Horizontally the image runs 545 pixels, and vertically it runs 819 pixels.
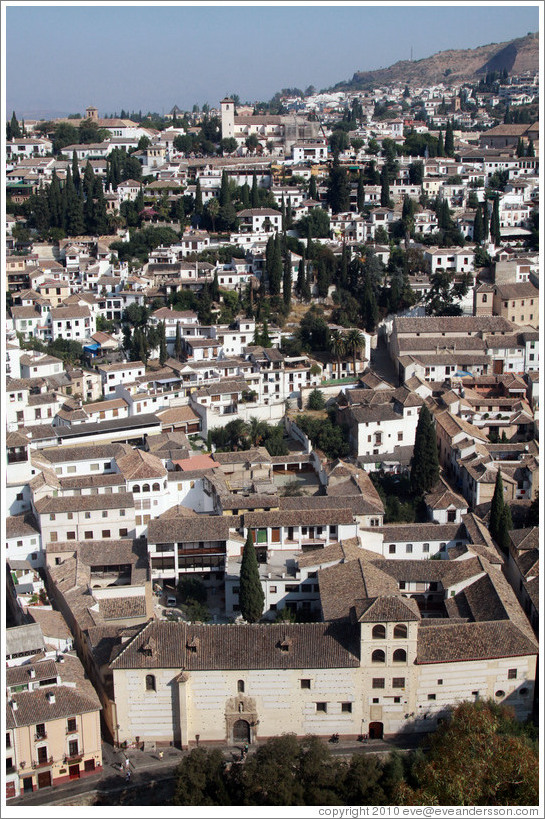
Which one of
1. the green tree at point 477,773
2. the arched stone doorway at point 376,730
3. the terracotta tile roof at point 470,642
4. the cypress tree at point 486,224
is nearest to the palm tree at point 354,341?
the cypress tree at point 486,224

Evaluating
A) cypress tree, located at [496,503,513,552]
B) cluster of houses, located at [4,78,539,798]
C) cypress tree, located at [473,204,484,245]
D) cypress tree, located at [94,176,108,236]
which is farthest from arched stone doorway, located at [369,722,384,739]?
cypress tree, located at [94,176,108,236]

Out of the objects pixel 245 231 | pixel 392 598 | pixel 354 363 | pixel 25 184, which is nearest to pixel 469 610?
pixel 392 598

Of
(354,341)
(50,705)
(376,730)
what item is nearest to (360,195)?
(354,341)

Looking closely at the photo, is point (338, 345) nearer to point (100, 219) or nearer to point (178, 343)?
point (178, 343)

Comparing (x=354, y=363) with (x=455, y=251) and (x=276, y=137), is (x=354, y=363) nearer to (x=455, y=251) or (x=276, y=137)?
(x=455, y=251)

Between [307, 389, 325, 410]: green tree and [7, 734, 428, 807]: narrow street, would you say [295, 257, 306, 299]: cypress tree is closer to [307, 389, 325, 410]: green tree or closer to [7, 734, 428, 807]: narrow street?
[307, 389, 325, 410]: green tree
